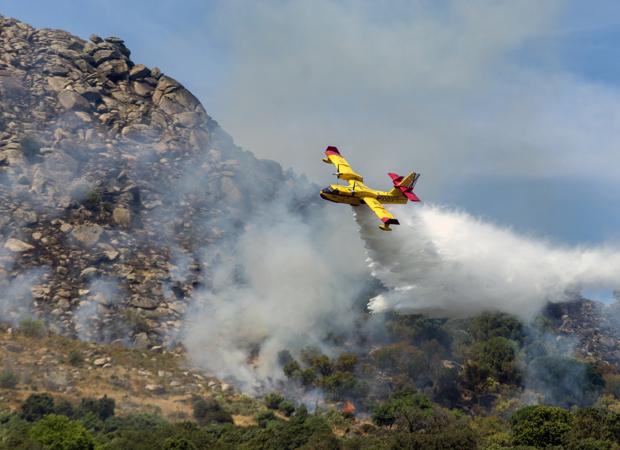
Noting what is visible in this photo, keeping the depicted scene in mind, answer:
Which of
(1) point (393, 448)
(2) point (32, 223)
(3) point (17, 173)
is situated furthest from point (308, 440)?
(3) point (17, 173)

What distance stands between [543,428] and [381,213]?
692 inches

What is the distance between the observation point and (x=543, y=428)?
52.4 m

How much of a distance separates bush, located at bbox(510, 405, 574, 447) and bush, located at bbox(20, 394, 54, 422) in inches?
1205

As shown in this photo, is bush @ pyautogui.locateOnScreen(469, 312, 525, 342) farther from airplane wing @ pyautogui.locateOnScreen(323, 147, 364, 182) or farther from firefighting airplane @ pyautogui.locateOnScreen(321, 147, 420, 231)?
firefighting airplane @ pyautogui.locateOnScreen(321, 147, 420, 231)

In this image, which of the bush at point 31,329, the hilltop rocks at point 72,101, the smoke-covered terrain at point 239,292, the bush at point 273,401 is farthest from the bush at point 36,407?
the hilltop rocks at point 72,101

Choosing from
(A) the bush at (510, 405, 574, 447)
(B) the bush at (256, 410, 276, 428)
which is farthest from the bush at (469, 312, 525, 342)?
(B) the bush at (256, 410, 276, 428)

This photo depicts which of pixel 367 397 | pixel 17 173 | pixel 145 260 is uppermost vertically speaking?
pixel 17 173

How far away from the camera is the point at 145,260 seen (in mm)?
82562

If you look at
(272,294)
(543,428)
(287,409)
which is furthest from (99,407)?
(272,294)

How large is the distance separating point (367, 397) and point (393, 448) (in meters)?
19.7

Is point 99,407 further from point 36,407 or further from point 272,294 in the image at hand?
point 272,294

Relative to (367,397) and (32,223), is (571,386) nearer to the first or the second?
(367,397)

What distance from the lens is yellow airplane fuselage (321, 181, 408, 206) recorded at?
5403 centimetres

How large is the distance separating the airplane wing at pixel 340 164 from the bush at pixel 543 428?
2003 centimetres
